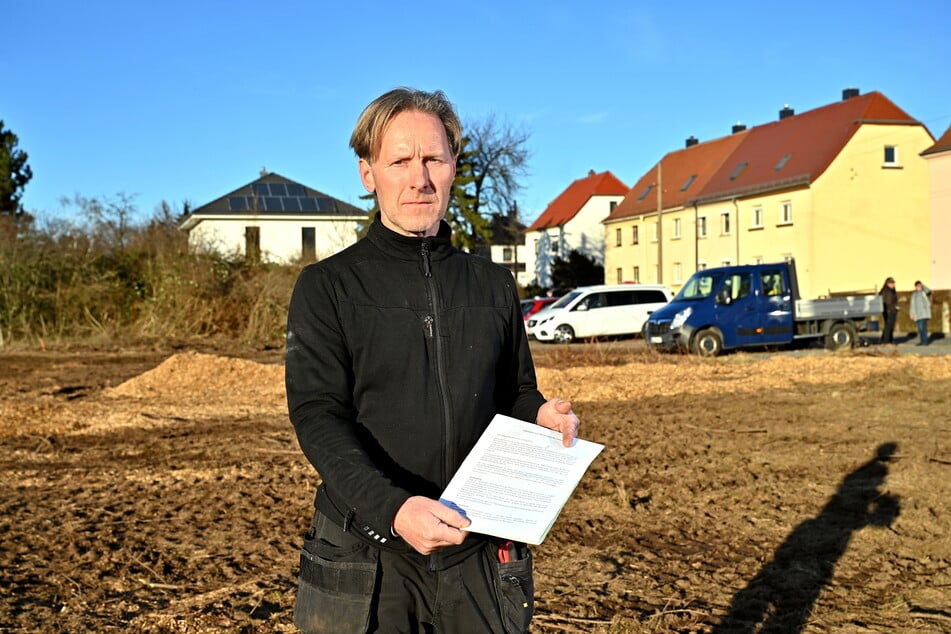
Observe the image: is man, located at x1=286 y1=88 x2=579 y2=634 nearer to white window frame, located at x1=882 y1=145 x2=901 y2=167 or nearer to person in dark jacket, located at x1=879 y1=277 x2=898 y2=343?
person in dark jacket, located at x1=879 y1=277 x2=898 y2=343

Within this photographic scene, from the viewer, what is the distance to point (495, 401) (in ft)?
8.41

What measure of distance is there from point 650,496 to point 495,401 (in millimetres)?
5524

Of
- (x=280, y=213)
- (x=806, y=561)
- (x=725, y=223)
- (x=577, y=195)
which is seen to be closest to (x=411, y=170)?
(x=806, y=561)

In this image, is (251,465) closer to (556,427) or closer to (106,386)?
(556,427)

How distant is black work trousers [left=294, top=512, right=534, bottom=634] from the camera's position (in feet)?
7.55

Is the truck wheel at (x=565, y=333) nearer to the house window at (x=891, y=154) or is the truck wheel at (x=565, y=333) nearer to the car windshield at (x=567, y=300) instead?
the car windshield at (x=567, y=300)

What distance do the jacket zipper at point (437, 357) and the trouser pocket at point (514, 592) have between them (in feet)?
0.63

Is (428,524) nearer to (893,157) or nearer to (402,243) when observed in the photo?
(402,243)

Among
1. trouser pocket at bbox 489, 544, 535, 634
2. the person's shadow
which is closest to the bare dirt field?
the person's shadow

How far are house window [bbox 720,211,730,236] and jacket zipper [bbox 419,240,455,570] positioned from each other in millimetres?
49071

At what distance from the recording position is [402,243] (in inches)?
96.3

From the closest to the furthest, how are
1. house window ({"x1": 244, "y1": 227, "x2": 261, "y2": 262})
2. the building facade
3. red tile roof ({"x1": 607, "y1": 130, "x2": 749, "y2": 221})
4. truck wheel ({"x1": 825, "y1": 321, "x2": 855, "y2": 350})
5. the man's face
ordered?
the man's face < truck wheel ({"x1": 825, "y1": 321, "x2": 855, "y2": 350}) < house window ({"x1": 244, "y1": 227, "x2": 261, "y2": 262}) < red tile roof ({"x1": 607, "y1": 130, "x2": 749, "y2": 221}) < the building facade

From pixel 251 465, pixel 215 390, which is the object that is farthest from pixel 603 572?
pixel 215 390

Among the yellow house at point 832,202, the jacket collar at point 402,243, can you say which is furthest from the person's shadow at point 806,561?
the yellow house at point 832,202
